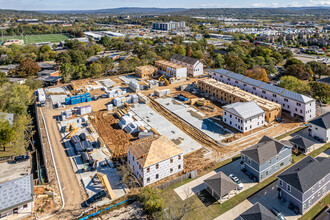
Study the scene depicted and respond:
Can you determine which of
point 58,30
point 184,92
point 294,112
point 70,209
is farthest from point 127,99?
point 58,30

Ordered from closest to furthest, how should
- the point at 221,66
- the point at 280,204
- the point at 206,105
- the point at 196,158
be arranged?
the point at 280,204 → the point at 196,158 → the point at 206,105 → the point at 221,66

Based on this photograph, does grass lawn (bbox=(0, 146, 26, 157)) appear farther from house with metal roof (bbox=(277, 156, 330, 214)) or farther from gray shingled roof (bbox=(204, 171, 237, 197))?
house with metal roof (bbox=(277, 156, 330, 214))

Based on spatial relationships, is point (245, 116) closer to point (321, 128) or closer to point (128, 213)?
point (321, 128)

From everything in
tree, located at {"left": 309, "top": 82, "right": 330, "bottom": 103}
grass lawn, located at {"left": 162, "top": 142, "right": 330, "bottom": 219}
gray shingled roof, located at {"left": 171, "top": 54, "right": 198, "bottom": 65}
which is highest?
gray shingled roof, located at {"left": 171, "top": 54, "right": 198, "bottom": 65}

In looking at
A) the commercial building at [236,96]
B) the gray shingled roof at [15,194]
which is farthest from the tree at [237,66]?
the gray shingled roof at [15,194]

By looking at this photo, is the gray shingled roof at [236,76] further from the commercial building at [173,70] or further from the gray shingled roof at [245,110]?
the gray shingled roof at [245,110]

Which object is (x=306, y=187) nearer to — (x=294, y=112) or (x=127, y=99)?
(x=294, y=112)

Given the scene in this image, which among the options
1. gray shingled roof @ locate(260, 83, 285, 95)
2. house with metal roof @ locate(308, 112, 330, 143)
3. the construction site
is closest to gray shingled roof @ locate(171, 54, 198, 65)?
the construction site
